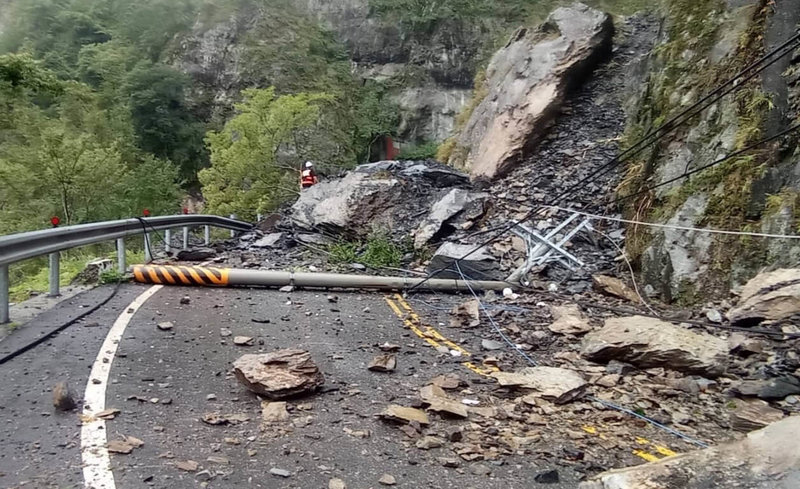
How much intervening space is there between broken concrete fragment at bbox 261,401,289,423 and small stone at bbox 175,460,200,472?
2.13ft

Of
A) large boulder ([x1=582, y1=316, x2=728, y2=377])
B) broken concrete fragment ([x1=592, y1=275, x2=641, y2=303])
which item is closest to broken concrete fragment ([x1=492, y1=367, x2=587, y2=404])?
large boulder ([x1=582, y1=316, x2=728, y2=377])

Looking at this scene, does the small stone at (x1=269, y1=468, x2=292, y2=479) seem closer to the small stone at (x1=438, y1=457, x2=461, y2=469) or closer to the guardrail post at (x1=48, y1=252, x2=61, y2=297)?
the small stone at (x1=438, y1=457, x2=461, y2=469)

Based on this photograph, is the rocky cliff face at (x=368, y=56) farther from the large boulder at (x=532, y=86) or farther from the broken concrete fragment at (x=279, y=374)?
the broken concrete fragment at (x=279, y=374)

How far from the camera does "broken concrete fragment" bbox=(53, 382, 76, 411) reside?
3.39 metres

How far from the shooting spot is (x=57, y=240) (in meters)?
6.16

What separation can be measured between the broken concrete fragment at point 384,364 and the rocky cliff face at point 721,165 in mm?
4266

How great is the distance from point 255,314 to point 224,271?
1721mm

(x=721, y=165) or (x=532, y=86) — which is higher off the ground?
(x=532, y=86)

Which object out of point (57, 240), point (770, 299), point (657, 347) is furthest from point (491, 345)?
point (57, 240)

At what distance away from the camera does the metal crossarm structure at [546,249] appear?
334 inches

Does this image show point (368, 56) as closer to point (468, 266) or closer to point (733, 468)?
point (468, 266)

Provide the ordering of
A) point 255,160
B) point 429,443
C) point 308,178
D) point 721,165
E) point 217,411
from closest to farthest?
point 429,443
point 217,411
point 721,165
point 308,178
point 255,160

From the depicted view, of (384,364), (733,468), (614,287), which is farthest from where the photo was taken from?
(614,287)

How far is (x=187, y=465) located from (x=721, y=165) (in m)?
7.40
